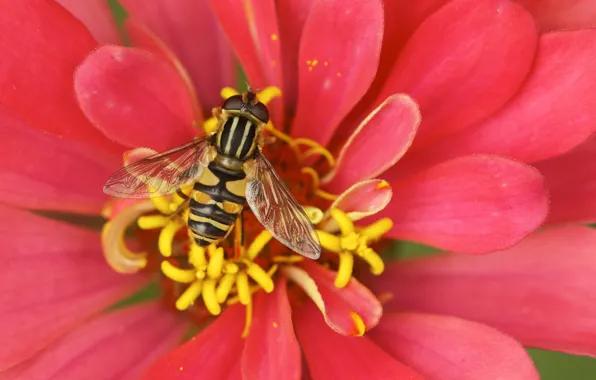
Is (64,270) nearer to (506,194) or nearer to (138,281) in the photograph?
(138,281)

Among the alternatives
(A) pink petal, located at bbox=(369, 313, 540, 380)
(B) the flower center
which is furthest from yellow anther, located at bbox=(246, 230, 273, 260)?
(A) pink petal, located at bbox=(369, 313, 540, 380)

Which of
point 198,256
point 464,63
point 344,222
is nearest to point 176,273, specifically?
point 198,256

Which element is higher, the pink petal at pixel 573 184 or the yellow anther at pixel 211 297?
the yellow anther at pixel 211 297

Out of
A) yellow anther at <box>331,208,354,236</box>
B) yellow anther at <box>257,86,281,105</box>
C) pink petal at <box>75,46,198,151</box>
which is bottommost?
yellow anther at <box>331,208,354,236</box>

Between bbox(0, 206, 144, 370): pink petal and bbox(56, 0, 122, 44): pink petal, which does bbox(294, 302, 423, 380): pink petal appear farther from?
bbox(56, 0, 122, 44): pink petal

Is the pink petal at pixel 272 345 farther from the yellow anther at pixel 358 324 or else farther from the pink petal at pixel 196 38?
the pink petal at pixel 196 38

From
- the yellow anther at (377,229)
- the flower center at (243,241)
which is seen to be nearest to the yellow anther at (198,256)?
the flower center at (243,241)
